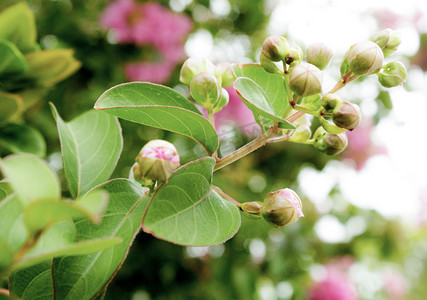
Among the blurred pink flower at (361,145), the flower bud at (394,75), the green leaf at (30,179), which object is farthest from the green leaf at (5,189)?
the blurred pink flower at (361,145)

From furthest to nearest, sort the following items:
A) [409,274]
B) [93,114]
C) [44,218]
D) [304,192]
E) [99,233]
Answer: [409,274] → [304,192] → [93,114] → [99,233] → [44,218]

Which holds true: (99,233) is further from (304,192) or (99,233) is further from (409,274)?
(409,274)

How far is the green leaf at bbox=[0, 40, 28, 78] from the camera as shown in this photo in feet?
1.72

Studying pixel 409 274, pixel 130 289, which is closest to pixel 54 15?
pixel 130 289

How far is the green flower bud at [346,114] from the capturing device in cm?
40

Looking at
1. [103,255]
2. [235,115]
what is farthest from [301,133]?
[235,115]

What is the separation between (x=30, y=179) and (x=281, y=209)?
9.4 inches

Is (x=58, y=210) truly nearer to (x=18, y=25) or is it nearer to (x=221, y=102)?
(x=221, y=102)

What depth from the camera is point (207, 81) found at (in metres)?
0.44

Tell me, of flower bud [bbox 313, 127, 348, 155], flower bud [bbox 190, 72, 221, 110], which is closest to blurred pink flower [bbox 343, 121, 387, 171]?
flower bud [bbox 313, 127, 348, 155]

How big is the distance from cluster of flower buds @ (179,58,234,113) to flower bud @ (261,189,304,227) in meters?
0.12

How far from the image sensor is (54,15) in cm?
128

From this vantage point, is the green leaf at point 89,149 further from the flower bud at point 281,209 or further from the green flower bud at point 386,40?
the green flower bud at point 386,40

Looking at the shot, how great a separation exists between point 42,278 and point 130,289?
937mm
